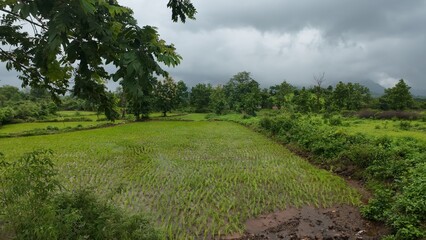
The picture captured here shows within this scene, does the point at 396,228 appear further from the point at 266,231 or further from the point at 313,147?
the point at 313,147

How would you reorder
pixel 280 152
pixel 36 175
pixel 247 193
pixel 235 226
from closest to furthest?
1. pixel 36 175
2. pixel 235 226
3. pixel 247 193
4. pixel 280 152

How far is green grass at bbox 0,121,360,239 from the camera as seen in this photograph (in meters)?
6.97

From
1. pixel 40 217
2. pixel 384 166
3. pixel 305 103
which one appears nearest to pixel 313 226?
pixel 384 166

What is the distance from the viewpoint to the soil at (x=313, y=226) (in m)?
6.02

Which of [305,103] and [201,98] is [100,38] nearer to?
[305,103]

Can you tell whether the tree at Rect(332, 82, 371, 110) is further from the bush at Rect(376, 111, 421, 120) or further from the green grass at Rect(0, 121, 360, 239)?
the green grass at Rect(0, 121, 360, 239)

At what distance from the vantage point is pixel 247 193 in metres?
8.50

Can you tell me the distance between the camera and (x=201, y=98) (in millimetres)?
51781

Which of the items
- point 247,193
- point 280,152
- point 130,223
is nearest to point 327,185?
point 247,193

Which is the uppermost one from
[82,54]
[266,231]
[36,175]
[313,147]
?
[82,54]

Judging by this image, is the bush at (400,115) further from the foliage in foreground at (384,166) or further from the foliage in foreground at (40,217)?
the foliage in foreground at (40,217)

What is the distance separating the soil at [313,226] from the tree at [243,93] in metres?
31.4

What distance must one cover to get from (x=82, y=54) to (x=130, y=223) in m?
2.82

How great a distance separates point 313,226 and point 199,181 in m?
4.25
